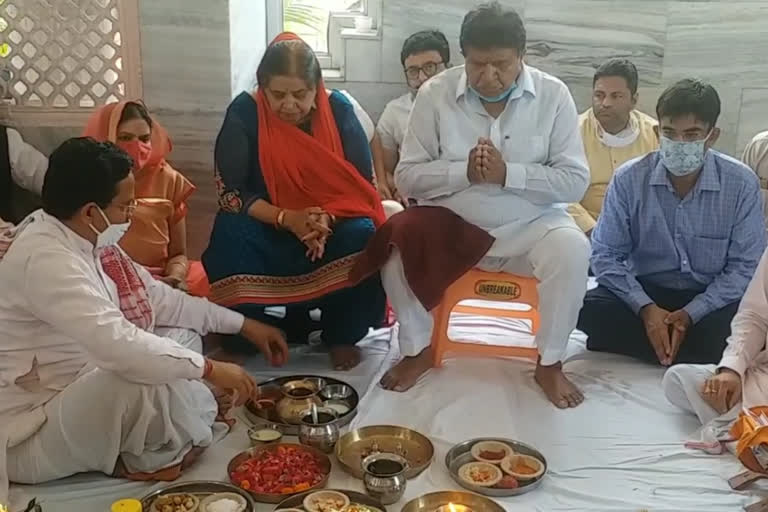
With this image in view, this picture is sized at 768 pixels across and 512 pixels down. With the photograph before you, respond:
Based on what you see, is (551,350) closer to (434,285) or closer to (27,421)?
(434,285)

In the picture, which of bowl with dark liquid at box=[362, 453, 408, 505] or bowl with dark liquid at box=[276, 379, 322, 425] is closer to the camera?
bowl with dark liquid at box=[362, 453, 408, 505]

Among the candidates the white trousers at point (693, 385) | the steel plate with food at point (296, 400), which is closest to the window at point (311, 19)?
the steel plate with food at point (296, 400)

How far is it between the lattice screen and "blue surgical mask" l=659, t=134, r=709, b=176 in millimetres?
2277

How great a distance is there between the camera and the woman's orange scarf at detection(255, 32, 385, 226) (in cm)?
294

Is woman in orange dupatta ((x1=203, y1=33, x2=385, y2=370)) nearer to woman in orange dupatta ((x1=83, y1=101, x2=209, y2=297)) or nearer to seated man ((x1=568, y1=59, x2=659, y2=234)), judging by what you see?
woman in orange dupatta ((x1=83, y1=101, x2=209, y2=297))

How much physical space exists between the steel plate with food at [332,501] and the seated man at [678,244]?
3.95 feet

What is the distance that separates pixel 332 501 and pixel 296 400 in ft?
1.74

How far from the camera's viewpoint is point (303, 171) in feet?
9.70

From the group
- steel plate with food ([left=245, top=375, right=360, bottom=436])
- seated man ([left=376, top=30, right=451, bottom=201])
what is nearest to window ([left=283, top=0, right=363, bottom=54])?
seated man ([left=376, top=30, right=451, bottom=201])

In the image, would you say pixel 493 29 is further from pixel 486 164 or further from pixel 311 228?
pixel 311 228

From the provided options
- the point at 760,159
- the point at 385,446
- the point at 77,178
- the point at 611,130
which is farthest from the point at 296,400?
the point at 760,159

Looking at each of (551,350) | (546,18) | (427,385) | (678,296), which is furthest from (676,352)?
(546,18)

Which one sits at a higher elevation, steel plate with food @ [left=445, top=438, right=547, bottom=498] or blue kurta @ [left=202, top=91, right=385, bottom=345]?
blue kurta @ [left=202, top=91, right=385, bottom=345]

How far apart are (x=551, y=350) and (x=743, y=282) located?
2.25 ft
